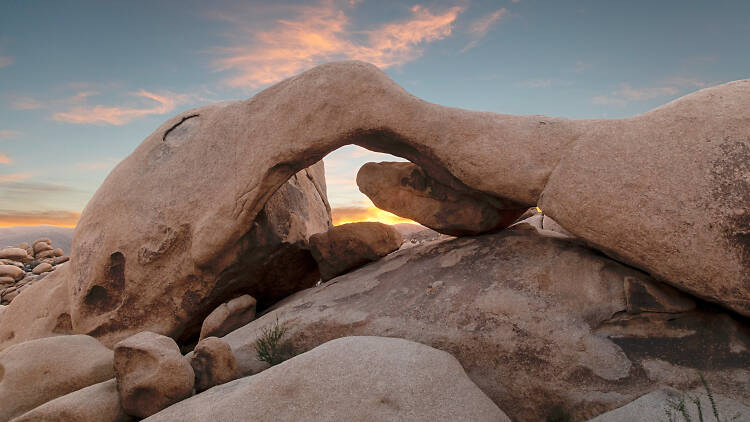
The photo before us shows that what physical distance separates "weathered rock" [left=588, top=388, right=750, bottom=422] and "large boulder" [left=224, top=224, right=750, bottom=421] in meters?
0.18

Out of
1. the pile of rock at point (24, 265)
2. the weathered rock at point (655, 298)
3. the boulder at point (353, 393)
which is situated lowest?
the pile of rock at point (24, 265)

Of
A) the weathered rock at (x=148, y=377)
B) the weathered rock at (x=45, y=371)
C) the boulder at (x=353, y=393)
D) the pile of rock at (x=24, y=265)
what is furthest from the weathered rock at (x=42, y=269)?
the boulder at (x=353, y=393)

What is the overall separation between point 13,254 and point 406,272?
24.8 metres

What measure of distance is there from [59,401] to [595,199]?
5.28 m

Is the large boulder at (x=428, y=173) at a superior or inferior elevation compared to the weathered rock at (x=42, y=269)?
superior

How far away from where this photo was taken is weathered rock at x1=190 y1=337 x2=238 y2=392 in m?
4.52

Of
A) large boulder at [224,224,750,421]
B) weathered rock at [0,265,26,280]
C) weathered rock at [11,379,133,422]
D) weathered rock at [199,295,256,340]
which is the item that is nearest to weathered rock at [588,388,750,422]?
large boulder at [224,224,750,421]

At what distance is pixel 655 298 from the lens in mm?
4684

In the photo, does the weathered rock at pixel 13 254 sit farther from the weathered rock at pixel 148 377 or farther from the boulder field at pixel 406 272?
the weathered rock at pixel 148 377

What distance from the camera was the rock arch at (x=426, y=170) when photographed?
434 centimetres

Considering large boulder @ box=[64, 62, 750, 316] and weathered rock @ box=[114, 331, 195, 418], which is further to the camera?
large boulder @ box=[64, 62, 750, 316]

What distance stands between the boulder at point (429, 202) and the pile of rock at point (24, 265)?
506 inches

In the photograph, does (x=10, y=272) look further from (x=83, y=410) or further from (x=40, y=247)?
(x=83, y=410)

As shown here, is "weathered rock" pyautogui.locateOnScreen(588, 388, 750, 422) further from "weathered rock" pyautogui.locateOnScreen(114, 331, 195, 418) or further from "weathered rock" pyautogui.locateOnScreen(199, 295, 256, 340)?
"weathered rock" pyautogui.locateOnScreen(199, 295, 256, 340)
